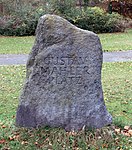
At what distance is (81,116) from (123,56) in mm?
11030

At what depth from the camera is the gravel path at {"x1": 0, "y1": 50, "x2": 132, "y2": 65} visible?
49.9 ft

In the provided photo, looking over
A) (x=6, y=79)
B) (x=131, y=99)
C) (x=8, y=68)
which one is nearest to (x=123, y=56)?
(x=8, y=68)

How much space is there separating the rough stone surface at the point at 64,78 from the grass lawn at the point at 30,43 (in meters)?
12.5

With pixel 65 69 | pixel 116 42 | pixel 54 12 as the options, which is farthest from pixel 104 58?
pixel 54 12

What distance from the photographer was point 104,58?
51.8 feet

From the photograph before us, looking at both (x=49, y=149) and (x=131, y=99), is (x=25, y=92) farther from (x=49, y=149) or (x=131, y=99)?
(x=131, y=99)

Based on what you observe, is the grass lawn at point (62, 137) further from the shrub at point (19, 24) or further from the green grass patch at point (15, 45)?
the shrub at point (19, 24)

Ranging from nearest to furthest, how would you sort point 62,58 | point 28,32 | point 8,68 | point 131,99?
point 62,58
point 131,99
point 8,68
point 28,32

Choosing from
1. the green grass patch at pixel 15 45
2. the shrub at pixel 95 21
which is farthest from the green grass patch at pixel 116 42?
the green grass patch at pixel 15 45

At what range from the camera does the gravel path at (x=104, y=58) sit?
15.2 meters

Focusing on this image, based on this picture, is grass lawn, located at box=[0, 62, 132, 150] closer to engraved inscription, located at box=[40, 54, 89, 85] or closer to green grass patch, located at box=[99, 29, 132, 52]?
engraved inscription, located at box=[40, 54, 89, 85]

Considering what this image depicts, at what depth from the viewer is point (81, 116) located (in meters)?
5.68

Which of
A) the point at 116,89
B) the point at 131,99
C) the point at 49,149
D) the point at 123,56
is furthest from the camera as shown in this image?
the point at 123,56

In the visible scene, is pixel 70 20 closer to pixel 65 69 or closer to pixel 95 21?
pixel 95 21
